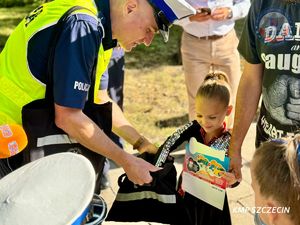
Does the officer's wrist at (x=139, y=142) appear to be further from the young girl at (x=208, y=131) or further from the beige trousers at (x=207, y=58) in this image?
the beige trousers at (x=207, y=58)

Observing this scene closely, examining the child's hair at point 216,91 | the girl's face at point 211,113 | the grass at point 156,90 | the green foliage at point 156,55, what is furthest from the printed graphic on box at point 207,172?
the green foliage at point 156,55

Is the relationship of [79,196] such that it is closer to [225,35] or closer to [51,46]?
[51,46]

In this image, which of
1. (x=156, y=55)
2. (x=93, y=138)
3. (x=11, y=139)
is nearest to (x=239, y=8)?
(x=93, y=138)

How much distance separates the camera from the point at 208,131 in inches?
108

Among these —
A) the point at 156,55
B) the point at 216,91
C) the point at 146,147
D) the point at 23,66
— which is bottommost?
the point at 156,55

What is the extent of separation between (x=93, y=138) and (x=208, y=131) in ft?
2.95

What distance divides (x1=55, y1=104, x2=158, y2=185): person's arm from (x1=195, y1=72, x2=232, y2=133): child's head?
2.23ft

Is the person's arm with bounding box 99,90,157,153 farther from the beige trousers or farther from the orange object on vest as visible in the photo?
the beige trousers

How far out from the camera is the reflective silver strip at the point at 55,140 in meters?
2.05

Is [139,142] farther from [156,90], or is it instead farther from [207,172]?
[156,90]

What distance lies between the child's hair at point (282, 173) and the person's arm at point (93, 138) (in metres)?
0.61

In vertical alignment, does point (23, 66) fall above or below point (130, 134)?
above

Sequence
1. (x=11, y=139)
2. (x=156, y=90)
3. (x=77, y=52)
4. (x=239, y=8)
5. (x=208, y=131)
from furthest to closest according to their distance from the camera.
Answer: (x=156, y=90), (x=239, y=8), (x=208, y=131), (x=11, y=139), (x=77, y=52)

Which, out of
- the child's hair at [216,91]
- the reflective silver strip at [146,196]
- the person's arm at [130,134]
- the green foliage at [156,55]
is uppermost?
the child's hair at [216,91]
